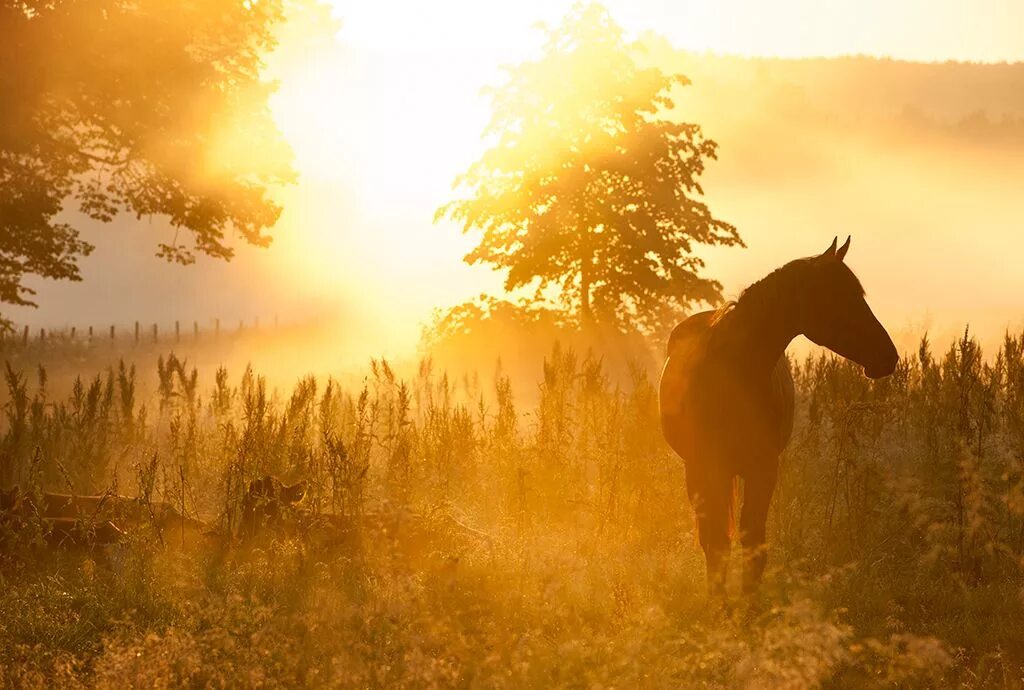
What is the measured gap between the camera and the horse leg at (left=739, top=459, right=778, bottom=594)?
673cm

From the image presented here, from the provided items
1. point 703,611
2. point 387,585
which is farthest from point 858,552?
point 387,585

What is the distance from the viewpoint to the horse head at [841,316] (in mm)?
6711

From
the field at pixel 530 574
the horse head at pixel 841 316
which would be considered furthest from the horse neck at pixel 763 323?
the field at pixel 530 574

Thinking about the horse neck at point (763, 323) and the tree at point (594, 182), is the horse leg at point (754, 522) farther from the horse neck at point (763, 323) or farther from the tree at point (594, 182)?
the tree at point (594, 182)

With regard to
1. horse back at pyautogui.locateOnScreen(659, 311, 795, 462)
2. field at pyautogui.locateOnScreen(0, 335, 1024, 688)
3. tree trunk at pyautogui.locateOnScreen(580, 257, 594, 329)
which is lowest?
field at pyautogui.locateOnScreen(0, 335, 1024, 688)

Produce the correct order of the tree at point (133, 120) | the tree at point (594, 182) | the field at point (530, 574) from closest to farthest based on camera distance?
1. the field at point (530, 574)
2. the tree at point (133, 120)
3. the tree at point (594, 182)

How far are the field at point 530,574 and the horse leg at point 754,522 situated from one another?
7.5 inches

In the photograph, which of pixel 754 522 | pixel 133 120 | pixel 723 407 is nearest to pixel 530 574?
pixel 754 522

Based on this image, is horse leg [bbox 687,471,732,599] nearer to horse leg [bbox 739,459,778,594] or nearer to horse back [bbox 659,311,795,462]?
horse leg [bbox 739,459,778,594]

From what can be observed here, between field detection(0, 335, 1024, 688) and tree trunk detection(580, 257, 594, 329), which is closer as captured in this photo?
field detection(0, 335, 1024, 688)

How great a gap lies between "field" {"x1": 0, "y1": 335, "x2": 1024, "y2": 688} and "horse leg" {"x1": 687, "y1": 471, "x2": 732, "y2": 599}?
22 cm

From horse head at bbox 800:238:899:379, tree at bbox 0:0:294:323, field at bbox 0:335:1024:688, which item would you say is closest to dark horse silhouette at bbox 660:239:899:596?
horse head at bbox 800:238:899:379

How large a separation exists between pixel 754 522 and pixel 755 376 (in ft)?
3.30

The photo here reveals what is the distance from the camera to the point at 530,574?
7242mm
